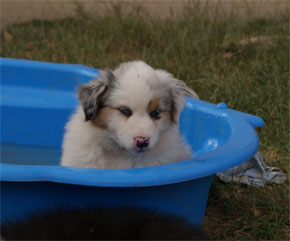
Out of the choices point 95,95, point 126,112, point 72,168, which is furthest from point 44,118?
point 72,168

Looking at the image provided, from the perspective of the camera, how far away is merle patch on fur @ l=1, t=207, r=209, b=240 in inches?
73.1

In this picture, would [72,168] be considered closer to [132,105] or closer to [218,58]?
[132,105]

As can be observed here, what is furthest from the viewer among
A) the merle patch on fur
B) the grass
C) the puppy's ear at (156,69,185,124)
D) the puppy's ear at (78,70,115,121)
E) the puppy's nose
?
the grass

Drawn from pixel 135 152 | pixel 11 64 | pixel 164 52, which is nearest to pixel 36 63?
pixel 11 64

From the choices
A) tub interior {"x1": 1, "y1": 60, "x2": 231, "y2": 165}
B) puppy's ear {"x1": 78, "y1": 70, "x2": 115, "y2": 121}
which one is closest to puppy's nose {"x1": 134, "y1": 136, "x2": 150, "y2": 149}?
puppy's ear {"x1": 78, "y1": 70, "x2": 115, "y2": 121}

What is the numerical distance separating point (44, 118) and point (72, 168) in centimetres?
205

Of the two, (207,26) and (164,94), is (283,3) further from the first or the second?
(164,94)

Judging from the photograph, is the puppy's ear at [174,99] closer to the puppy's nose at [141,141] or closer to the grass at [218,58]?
the puppy's nose at [141,141]

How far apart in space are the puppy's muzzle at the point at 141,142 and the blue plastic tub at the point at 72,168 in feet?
0.59

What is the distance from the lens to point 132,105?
8.79 feet

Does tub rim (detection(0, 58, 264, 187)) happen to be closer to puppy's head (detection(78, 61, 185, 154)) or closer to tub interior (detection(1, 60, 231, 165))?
puppy's head (detection(78, 61, 185, 154))

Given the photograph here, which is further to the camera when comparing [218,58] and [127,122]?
[218,58]

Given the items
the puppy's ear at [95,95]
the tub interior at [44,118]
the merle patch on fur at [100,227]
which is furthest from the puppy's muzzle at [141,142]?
the tub interior at [44,118]

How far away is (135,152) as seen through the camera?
267 cm
